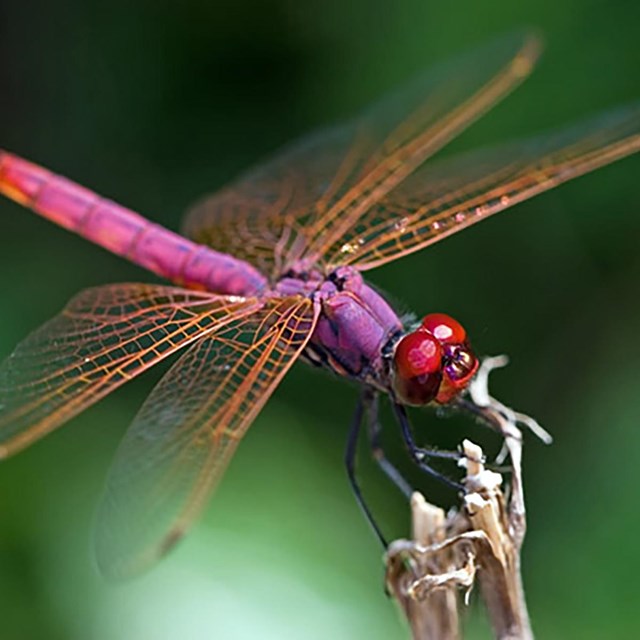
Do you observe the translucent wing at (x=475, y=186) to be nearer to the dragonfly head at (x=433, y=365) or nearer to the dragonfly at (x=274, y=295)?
the dragonfly at (x=274, y=295)

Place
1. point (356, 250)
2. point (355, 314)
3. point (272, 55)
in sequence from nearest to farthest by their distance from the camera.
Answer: point (355, 314) → point (356, 250) → point (272, 55)

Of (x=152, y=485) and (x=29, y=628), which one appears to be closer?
(x=152, y=485)

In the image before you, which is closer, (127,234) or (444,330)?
(444,330)

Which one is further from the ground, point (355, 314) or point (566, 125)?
point (566, 125)

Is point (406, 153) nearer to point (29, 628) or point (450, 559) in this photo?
point (450, 559)

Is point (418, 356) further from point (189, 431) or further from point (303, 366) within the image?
point (303, 366)

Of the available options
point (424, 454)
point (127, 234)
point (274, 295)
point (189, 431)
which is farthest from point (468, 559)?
point (127, 234)

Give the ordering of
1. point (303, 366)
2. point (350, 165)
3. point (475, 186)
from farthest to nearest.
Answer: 1. point (303, 366)
2. point (350, 165)
3. point (475, 186)

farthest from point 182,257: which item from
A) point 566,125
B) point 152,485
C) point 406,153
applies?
point 566,125

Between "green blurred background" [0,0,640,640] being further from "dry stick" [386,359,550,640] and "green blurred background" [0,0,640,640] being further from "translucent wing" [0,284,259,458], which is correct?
"dry stick" [386,359,550,640]
